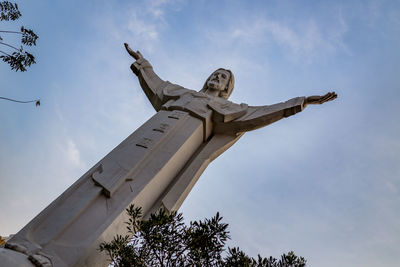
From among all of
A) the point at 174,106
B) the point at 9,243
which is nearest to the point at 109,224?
the point at 9,243

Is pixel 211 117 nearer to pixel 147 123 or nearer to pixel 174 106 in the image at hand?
pixel 174 106

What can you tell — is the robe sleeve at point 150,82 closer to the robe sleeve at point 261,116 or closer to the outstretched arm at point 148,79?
the outstretched arm at point 148,79

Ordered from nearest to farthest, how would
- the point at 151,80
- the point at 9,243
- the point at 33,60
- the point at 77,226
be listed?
1. the point at 9,243
2. the point at 77,226
3. the point at 33,60
4. the point at 151,80

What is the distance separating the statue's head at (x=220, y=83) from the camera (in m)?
11.5

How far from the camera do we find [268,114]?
31.4 ft

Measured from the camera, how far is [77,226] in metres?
6.15

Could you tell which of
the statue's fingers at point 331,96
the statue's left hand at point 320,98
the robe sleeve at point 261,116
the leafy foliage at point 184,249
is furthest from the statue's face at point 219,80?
the leafy foliage at point 184,249

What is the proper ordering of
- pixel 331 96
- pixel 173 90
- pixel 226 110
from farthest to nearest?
pixel 173 90 → pixel 226 110 → pixel 331 96

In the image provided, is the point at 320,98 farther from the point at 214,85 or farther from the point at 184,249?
the point at 184,249

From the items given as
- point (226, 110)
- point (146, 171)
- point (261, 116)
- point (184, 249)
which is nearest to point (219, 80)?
point (226, 110)

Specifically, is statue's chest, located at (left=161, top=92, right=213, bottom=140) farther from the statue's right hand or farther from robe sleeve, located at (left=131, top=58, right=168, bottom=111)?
the statue's right hand

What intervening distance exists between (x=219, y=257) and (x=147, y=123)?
16.0 feet

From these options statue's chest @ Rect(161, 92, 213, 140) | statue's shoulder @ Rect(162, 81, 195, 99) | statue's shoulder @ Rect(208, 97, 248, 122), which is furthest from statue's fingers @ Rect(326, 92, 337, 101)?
statue's shoulder @ Rect(162, 81, 195, 99)

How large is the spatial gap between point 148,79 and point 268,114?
3.84 m
